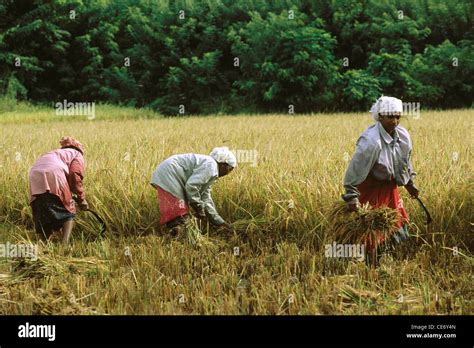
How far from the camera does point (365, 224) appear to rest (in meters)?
4.16

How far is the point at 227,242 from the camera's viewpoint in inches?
192

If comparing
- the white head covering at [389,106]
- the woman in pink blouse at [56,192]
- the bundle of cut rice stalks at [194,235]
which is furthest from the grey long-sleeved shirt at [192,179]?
the white head covering at [389,106]

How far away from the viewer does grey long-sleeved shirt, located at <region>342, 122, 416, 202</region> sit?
403 cm

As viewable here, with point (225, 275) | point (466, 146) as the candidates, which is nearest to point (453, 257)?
point (225, 275)

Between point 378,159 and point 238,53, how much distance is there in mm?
18029

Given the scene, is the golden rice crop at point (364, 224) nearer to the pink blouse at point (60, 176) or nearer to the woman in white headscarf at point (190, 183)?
the woman in white headscarf at point (190, 183)

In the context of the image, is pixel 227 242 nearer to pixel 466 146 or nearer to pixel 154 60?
pixel 466 146

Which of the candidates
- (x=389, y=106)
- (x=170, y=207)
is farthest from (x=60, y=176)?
(x=389, y=106)

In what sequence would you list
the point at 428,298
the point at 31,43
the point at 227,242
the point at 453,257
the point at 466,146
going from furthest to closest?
the point at 31,43, the point at 466,146, the point at 227,242, the point at 453,257, the point at 428,298

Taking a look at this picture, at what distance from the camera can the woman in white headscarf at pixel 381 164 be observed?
13.2 ft

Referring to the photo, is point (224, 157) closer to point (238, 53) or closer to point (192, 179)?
point (192, 179)

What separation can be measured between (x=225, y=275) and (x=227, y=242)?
77 cm

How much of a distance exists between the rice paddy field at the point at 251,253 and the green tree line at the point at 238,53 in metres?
13.0

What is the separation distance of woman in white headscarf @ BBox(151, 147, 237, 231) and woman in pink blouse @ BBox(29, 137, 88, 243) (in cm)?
71
